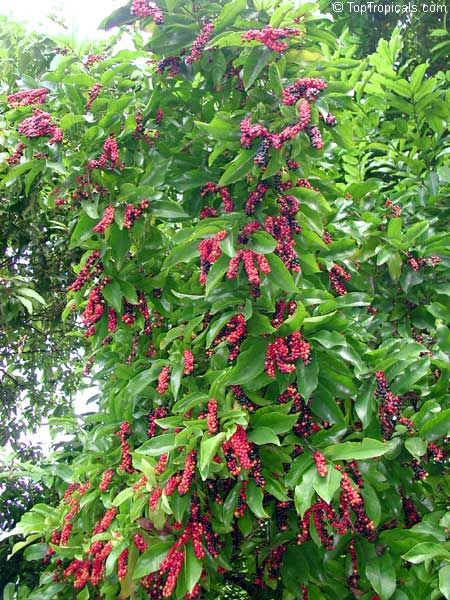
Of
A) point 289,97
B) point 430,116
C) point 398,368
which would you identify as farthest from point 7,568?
point 430,116

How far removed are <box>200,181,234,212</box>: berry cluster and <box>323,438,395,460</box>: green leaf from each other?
2.41 ft

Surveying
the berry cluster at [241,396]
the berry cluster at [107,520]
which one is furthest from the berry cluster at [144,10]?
the berry cluster at [107,520]

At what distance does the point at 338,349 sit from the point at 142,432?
0.72m

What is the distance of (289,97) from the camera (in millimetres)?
1688

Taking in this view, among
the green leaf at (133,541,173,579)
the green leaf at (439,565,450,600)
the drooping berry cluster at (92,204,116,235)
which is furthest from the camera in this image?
the drooping berry cluster at (92,204,116,235)

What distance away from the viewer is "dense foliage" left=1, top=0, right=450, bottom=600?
162 cm

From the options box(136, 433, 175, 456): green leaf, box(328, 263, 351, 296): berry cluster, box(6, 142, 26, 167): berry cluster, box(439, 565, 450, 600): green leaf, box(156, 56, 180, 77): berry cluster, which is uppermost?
box(156, 56, 180, 77): berry cluster

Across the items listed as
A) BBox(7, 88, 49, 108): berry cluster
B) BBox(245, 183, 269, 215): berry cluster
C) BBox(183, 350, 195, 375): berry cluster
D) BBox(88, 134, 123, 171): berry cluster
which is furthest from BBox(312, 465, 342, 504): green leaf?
BBox(7, 88, 49, 108): berry cluster

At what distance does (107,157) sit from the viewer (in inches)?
77.2

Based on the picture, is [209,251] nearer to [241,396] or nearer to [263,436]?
[241,396]

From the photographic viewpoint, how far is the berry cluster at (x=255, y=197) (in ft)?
5.71

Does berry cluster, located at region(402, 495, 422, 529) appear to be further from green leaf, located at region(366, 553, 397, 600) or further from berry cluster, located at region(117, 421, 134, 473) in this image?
berry cluster, located at region(117, 421, 134, 473)

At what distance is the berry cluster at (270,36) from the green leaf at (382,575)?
1.39 m

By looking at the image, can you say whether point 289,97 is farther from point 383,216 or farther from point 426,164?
point 426,164
